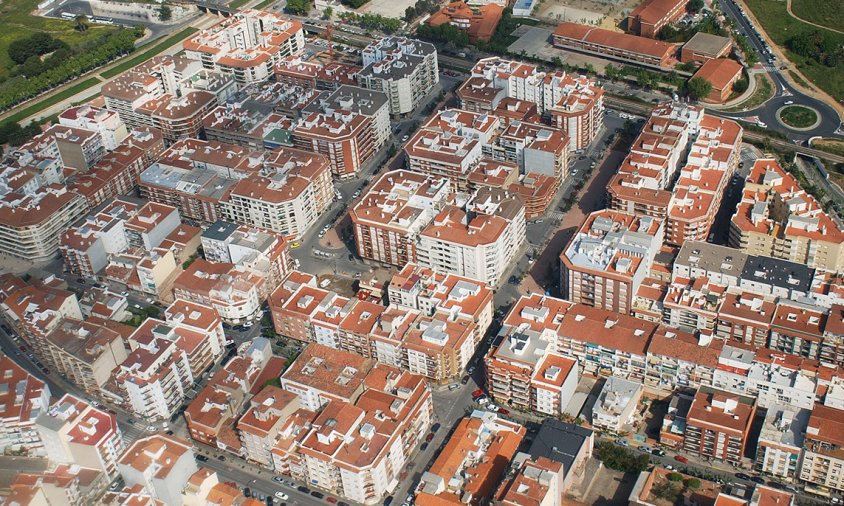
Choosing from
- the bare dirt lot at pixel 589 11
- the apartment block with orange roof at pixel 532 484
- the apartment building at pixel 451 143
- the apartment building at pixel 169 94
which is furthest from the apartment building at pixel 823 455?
the bare dirt lot at pixel 589 11

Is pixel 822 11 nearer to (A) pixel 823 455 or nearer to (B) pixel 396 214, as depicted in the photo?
(B) pixel 396 214

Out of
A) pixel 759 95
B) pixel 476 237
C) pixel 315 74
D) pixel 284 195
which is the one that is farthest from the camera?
pixel 315 74

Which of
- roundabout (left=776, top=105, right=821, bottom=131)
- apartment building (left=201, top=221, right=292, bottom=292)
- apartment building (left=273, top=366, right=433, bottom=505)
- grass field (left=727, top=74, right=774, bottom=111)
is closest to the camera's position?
apartment building (left=273, top=366, right=433, bottom=505)

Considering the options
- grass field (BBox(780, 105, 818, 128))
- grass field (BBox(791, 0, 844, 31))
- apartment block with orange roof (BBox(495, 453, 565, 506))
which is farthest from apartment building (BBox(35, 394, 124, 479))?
grass field (BBox(791, 0, 844, 31))

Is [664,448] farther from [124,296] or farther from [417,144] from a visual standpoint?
[124,296]

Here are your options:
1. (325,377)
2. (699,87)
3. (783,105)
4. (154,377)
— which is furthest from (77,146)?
(783,105)

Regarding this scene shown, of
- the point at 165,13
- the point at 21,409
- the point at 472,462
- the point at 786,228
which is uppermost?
the point at 165,13

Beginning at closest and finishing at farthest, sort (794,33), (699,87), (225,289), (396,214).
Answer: (225,289) < (396,214) < (699,87) < (794,33)

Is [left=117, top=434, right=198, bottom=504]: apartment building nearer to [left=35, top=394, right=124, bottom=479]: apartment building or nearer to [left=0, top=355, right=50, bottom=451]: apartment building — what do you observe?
[left=35, top=394, right=124, bottom=479]: apartment building
